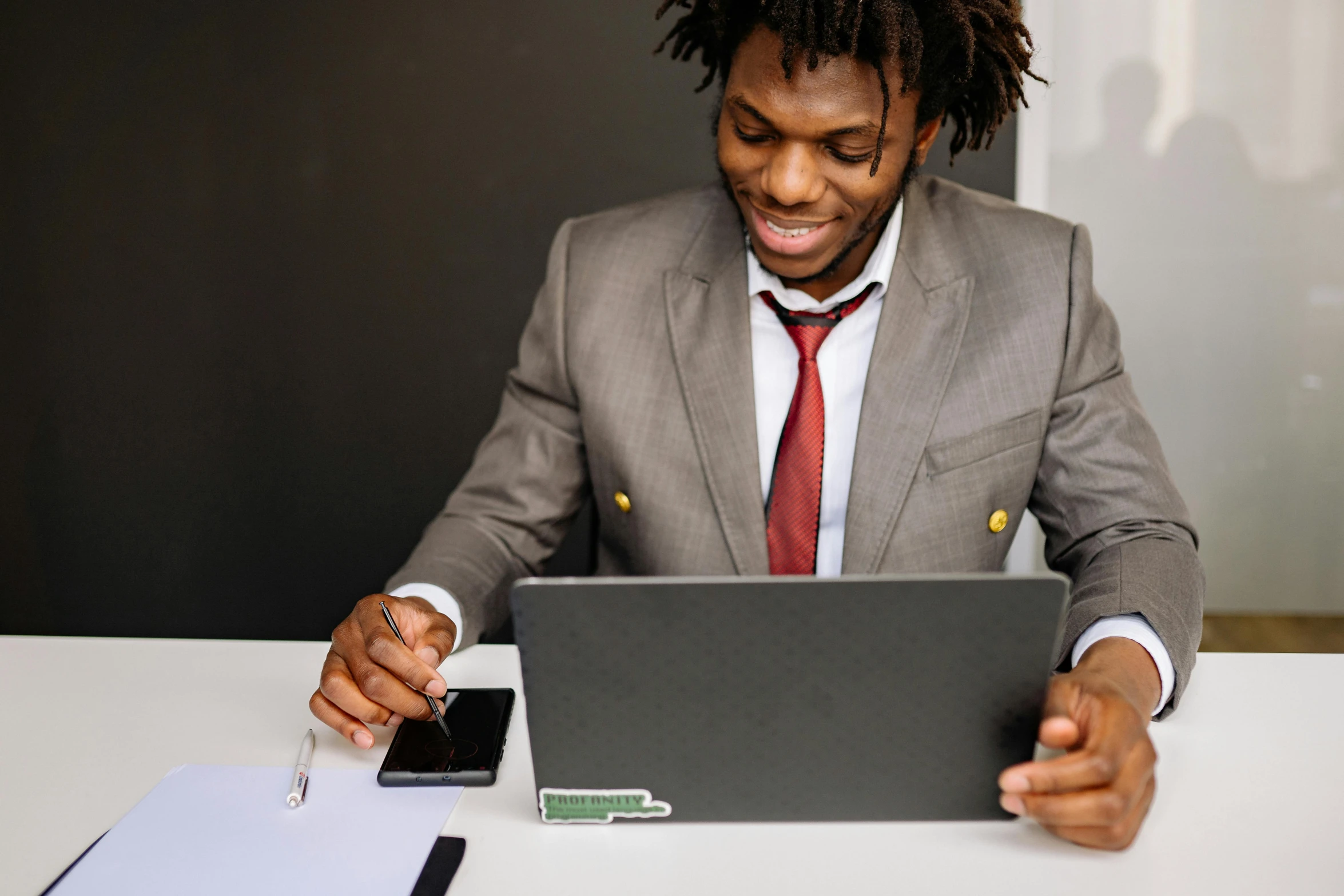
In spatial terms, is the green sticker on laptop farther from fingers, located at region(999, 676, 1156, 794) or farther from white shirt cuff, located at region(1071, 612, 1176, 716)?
white shirt cuff, located at region(1071, 612, 1176, 716)

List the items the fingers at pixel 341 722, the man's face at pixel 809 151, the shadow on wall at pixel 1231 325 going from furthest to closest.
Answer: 1. the shadow on wall at pixel 1231 325
2. the man's face at pixel 809 151
3. the fingers at pixel 341 722

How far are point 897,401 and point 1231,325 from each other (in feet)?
5.17

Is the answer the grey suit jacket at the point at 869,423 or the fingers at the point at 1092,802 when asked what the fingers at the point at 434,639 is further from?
the fingers at the point at 1092,802

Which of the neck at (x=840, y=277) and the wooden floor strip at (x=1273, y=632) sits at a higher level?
the neck at (x=840, y=277)

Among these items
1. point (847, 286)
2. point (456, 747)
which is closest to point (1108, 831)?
point (456, 747)

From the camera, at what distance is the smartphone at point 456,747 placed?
3.26 ft

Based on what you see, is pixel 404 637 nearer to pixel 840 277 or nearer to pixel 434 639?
pixel 434 639

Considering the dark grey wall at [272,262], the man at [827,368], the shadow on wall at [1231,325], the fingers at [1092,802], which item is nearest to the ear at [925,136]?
the man at [827,368]

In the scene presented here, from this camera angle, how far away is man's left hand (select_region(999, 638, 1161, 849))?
860mm

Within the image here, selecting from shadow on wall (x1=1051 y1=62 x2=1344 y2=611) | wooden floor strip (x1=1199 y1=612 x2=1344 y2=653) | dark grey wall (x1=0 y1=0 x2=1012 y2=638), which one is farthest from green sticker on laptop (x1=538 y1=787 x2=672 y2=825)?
wooden floor strip (x1=1199 y1=612 x2=1344 y2=653)

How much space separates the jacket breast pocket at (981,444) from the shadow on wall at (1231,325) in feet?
4.13

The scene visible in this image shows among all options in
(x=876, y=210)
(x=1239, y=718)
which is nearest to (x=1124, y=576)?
(x=1239, y=718)

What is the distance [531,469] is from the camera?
1.61 m

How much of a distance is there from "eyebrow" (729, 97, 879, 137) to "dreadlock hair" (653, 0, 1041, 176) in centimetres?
2
